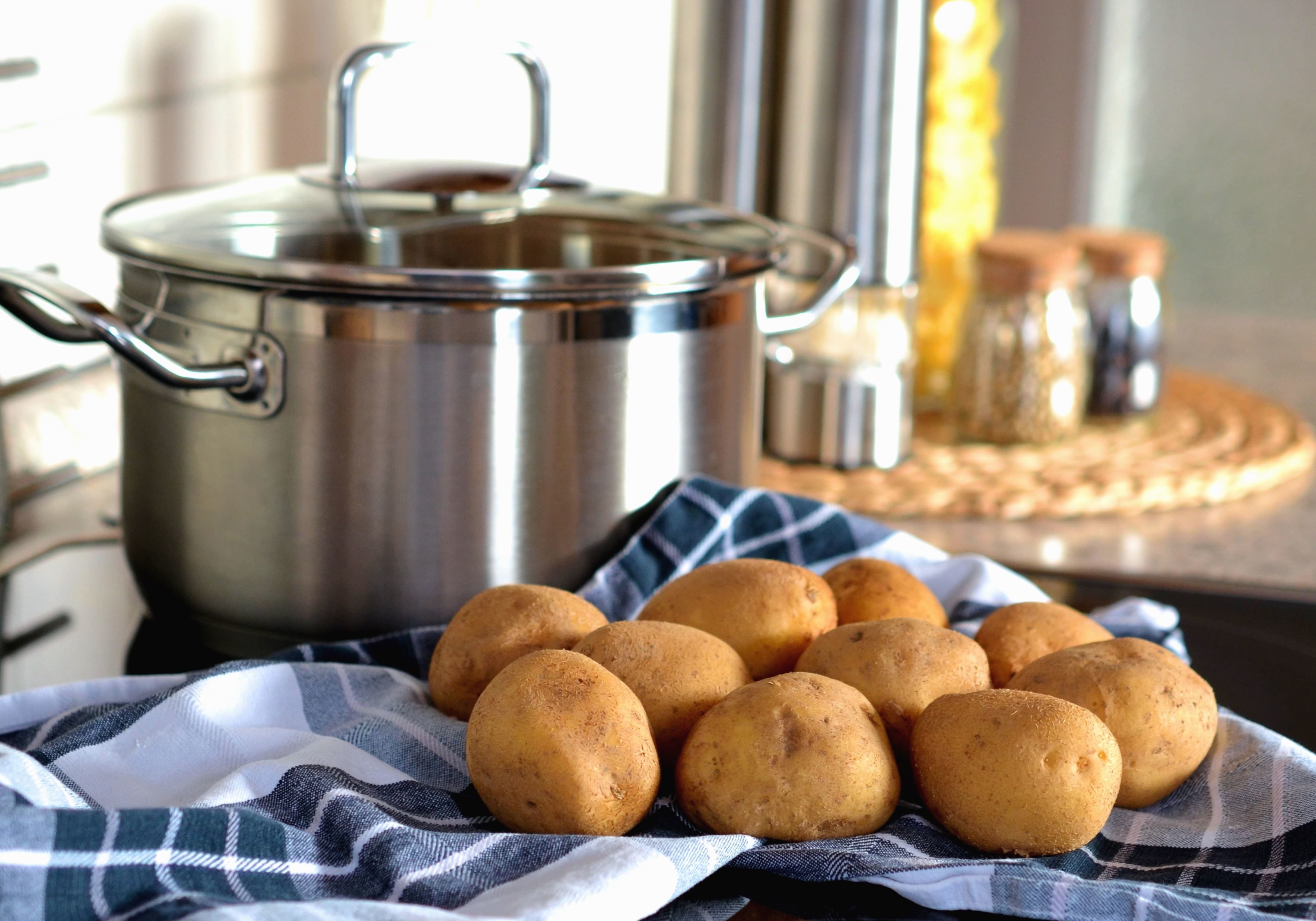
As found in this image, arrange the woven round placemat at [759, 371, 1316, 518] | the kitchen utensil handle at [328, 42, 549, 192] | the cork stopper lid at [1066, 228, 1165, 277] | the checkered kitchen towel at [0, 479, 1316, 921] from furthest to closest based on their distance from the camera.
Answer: the cork stopper lid at [1066, 228, 1165, 277] < the woven round placemat at [759, 371, 1316, 518] < the kitchen utensil handle at [328, 42, 549, 192] < the checkered kitchen towel at [0, 479, 1316, 921]

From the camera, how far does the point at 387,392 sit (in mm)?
577

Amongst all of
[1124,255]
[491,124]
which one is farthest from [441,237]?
[491,124]

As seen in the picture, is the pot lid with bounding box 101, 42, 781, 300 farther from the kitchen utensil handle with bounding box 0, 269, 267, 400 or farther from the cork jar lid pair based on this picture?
the cork jar lid pair

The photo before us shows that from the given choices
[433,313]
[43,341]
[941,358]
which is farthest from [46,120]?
[941,358]

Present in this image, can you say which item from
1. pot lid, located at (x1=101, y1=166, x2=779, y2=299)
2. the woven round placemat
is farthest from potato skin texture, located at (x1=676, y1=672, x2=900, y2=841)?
the woven round placemat

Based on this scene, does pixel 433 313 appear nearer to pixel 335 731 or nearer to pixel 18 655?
pixel 335 731

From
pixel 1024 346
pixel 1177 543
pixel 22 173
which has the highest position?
pixel 22 173

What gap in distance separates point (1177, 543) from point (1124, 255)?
0.28 meters

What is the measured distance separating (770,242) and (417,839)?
34cm

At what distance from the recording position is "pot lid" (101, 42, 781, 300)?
0.57m

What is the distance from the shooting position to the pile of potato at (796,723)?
0.44 metres

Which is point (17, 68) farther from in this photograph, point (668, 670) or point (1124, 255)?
point (1124, 255)

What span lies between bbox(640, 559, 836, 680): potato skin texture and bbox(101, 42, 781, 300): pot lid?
13 cm

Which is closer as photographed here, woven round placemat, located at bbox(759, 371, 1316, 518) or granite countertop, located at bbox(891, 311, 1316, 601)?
granite countertop, located at bbox(891, 311, 1316, 601)
